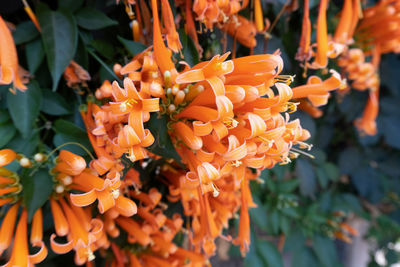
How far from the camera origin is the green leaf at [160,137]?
1.00ft

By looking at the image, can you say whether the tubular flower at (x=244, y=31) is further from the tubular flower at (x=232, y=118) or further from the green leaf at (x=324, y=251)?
the green leaf at (x=324, y=251)

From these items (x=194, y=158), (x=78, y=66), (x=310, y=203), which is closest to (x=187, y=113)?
(x=194, y=158)

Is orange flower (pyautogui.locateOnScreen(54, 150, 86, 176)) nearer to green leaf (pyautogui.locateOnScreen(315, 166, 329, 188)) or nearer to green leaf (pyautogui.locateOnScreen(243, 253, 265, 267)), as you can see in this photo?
green leaf (pyautogui.locateOnScreen(243, 253, 265, 267))

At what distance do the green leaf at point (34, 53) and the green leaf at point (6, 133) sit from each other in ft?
0.26

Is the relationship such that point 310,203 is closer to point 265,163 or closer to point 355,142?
point 355,142

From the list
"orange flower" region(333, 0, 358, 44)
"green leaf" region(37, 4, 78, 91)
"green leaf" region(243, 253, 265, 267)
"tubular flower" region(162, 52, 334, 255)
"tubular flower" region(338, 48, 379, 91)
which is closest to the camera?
"tubular flower" region(162, 52, 334, 255)

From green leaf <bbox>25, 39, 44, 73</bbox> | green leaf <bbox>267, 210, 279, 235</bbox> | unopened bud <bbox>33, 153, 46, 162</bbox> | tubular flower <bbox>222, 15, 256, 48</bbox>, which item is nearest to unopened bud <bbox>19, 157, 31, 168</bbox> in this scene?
unopened bud <bbox>33, 153, 46, 162</bbox>

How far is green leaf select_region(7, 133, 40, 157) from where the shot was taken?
38cm

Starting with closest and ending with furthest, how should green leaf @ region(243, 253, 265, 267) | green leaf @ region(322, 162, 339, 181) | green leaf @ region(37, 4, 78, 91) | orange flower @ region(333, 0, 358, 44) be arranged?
green leaf @ region(37, 4, 78, 91)
orange flower @ region(333, 0, 358, 44)
green leaf @ region(243, 253, 265, 267)
green leaf @ region(322, 162, 339, 181)

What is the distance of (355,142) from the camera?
94 centimetres

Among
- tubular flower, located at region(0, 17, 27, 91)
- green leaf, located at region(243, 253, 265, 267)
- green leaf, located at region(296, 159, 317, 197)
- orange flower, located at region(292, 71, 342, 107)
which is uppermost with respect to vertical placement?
tubular flower, located at region(0, 17, 27, 91)

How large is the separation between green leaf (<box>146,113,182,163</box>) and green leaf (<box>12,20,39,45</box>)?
0.70 ft

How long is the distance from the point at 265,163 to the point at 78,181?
20 cm

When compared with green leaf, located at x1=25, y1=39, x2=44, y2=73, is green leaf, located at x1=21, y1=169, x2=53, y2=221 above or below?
below
